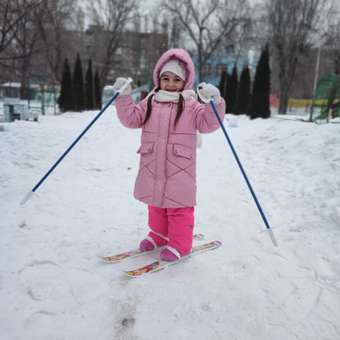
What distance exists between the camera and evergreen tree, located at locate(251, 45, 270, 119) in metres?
17.3

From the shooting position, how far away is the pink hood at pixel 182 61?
2535 mm

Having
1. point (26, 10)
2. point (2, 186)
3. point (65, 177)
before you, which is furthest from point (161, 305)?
point (26, 10)

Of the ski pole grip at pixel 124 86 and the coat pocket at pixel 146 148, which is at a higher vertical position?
the ski pole grip at pixel 124 86

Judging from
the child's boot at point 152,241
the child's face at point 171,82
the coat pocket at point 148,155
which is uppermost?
the child's face at point 171,82

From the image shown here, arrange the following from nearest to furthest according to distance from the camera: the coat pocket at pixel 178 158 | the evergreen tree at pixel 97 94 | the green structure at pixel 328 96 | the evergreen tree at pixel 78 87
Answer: the coat pocket at pixel 178 158 → the green structure at pixel 328 96 → the evergreen tree at pixel 78 87 → the evergreen tree at pixel 97 94

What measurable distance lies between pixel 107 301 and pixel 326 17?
29.5 m

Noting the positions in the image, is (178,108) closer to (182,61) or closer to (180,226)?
(182,61)

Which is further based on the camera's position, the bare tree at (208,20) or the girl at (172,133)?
the bare tree at (208,20)

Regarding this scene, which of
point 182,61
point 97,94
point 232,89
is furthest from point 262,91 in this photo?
point 182,61

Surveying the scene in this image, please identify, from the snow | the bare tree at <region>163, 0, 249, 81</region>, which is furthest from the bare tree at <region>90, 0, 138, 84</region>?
the snow

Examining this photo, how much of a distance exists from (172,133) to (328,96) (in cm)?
1342

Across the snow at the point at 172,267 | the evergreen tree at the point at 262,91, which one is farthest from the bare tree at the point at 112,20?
the snow at the point at 172,267

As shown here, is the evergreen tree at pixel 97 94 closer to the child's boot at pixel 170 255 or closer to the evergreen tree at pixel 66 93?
the evergreen tree at pixel 66 93

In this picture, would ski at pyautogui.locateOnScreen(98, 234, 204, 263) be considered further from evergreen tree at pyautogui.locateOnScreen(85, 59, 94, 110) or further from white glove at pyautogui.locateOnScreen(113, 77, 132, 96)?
evergreen tree at pyautogui.locateOnScreen(85, 59, 94, 110)
